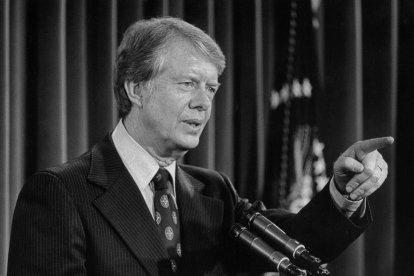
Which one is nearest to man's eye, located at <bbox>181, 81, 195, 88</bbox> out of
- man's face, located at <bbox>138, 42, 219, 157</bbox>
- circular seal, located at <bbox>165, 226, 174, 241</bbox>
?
man's face, located at <bbox>138, 42, 219, 157</bbox>

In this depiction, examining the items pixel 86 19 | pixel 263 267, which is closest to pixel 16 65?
pixel 86 19

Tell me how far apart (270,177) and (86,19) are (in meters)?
0.94

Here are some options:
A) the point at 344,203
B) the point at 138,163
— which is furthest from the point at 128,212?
the point at 344,203

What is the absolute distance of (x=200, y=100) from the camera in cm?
161

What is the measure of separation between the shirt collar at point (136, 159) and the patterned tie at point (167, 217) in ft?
0.08

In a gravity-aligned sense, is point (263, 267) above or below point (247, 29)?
below

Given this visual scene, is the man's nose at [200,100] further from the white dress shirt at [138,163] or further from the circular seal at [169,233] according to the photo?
the circular seal at [169,233]

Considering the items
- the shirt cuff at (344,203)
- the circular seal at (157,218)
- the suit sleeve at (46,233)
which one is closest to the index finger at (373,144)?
the shirt cuff at (344,203)

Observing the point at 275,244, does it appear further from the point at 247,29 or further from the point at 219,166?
the point at 247,29

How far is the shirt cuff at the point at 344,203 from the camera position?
1610 mm

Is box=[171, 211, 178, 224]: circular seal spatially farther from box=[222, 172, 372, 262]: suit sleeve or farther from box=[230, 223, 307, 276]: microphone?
box=[230, 223, 307, 276]: microphone

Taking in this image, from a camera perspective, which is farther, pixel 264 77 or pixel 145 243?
pixel 264 77

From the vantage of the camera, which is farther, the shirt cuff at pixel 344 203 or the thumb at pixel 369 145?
the shirt cuff at pixel 344 203

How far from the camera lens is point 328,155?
2.57 metres
